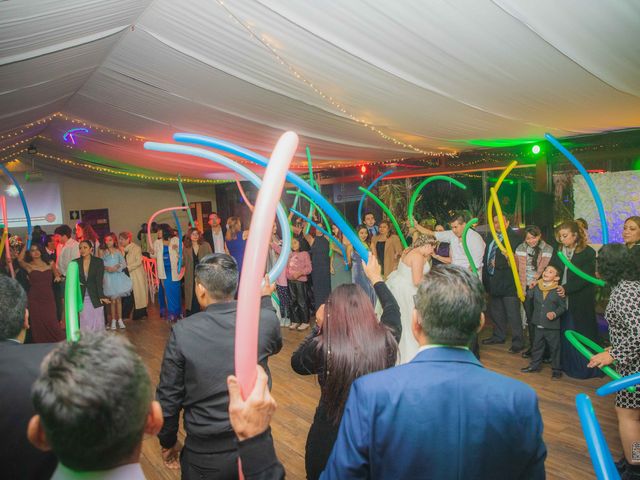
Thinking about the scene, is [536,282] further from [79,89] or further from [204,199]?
[204,199]

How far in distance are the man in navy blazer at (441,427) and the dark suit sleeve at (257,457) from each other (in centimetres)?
33

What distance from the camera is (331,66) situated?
3854mm

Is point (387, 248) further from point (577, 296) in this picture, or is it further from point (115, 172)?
point (115, 172)

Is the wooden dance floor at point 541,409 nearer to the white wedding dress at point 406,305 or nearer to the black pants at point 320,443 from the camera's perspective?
the white wedding dress at point 406,305

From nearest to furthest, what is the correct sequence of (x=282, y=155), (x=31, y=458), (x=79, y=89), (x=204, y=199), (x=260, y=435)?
(x=282, y=155)
(x=260, y=435)
(x=31, y=458)
(x=79, y=89)
(x=204, y=199)

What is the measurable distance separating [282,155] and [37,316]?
563 centimetres

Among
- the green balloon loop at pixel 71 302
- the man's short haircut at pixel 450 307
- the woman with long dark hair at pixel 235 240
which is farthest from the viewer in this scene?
the woman with long dark hair at pixel 235 240

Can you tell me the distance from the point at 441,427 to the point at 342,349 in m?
0.85

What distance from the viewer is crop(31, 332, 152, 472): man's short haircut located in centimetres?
92

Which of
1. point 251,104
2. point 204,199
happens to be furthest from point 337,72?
point 204,199

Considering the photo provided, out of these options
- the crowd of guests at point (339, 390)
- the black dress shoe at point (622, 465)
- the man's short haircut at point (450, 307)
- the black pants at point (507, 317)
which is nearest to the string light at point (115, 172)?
the black pants at point (507, 317)

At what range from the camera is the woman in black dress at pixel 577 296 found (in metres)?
4.70

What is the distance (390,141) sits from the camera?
23.5 feet

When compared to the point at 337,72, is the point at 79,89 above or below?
above
